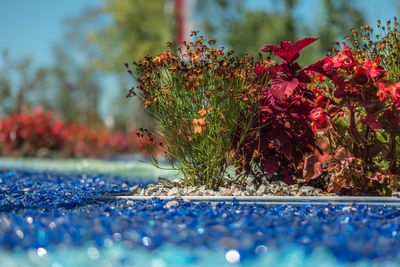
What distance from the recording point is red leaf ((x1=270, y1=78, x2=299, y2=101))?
392 cm

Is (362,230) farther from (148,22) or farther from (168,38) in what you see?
(148,22)

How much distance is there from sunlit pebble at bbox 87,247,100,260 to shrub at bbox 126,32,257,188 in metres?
1.55

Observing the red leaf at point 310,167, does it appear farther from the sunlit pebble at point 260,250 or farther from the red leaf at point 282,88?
the sunlit pebble at point 260,250

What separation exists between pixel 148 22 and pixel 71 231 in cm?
2350

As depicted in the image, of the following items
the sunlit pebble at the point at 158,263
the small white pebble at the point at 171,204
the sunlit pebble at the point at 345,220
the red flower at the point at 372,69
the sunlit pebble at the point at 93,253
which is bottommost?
the sunlit pebble at the point at 158,263

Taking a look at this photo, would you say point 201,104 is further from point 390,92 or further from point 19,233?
point 19,233

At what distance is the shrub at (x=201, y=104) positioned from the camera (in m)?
3.95

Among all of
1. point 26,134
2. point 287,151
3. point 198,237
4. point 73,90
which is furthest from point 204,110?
point 73,90

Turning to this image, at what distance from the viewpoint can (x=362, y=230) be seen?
108 inches

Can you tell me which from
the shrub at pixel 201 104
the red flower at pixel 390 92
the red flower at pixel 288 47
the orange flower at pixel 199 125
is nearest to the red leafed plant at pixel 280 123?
the red flower at pixel 288 47

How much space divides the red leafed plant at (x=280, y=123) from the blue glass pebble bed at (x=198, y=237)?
0.77 m

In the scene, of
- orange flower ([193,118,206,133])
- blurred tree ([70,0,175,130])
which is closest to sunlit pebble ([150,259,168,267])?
orange flower ([193,118,206,133])

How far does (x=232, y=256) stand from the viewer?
91.7 inches

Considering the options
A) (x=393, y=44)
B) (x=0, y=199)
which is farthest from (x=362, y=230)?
(x=0, y=199)
